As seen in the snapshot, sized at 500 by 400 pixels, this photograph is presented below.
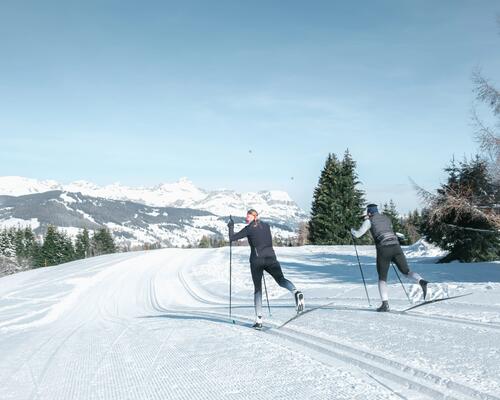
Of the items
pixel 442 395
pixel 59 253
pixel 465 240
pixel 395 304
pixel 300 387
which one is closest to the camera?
pixel 442 395

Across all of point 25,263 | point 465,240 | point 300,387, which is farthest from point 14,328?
→ point 25,263

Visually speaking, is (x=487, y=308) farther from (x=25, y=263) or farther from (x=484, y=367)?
(x=25, y=263)

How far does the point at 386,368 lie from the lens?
4.98 metres

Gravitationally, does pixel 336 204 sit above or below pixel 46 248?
above

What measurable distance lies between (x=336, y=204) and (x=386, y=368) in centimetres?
4526

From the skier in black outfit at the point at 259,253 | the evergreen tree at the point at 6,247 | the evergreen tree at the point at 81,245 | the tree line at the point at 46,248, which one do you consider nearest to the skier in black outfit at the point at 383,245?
the skier in black outfit at the point at 259,253

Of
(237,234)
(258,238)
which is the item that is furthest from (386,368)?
(237,234)

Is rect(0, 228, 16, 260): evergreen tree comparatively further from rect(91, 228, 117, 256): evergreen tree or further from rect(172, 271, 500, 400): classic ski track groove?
rect(172, 271, 500, 400): classic ski track groove

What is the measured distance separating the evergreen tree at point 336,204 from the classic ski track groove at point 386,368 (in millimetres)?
42997

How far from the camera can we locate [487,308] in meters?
8.38

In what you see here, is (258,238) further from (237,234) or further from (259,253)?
(237,234)

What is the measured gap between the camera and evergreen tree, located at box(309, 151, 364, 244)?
163 feet

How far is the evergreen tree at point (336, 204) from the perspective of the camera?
163 ft

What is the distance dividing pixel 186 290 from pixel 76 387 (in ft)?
49.1
